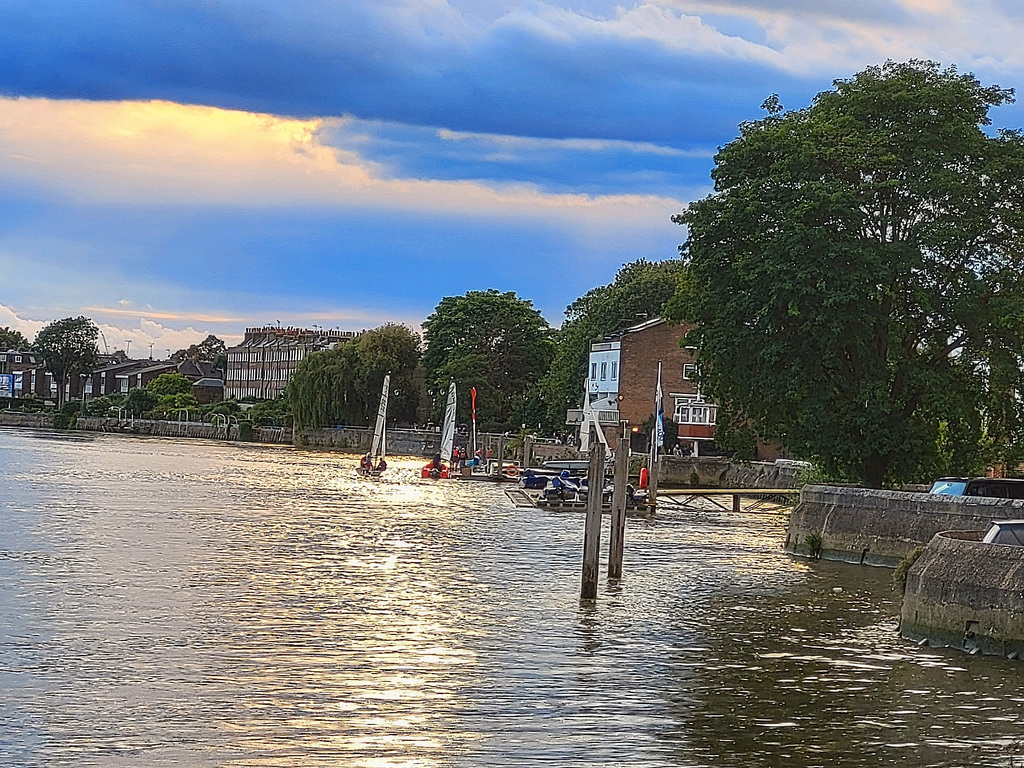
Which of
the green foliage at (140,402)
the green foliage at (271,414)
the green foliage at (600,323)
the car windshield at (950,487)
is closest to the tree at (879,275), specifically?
the car windshield at (950,487)

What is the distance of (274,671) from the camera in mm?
19766

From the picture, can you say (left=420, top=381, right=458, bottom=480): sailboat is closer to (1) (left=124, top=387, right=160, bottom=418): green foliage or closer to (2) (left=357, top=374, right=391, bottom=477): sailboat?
(2) (left=357, top=374, right=391, bottom=477): sailboat

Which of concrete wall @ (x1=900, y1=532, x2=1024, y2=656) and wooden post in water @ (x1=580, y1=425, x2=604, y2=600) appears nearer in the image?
concrete wall @ (x1=900, y1=532, x2=1024, y2=656)

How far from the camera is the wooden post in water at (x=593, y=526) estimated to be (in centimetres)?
2678

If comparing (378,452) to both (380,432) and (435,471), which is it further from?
(435,471)

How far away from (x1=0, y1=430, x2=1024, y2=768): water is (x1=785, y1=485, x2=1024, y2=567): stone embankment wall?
2.89 feet

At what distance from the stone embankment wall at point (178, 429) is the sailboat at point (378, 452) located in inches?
2369

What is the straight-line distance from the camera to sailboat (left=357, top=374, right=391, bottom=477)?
268ft

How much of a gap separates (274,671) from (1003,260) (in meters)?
31.8

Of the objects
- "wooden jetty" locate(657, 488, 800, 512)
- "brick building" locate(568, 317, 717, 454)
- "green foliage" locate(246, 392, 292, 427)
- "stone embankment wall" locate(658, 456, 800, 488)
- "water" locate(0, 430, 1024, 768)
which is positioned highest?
"brick building" locate(568, 317, 717, 454)

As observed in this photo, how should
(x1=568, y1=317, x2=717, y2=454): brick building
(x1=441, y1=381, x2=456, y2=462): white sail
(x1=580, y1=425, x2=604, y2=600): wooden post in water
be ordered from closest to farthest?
(x1=580, y1=425, x2=604, y2=600): wooden post in water → (x1=441, y1=381, x2=456, y2=462): white sail → (x1=568, y1=317, x2=717, y2=454): brick building

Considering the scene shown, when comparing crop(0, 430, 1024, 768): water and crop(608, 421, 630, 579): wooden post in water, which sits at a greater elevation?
crop(608, 421, 630, 579): wooden post in water

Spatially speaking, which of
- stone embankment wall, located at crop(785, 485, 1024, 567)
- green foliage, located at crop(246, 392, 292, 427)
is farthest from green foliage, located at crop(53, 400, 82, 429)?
stone embankment wall, located at crop(785, 485, 1024, 567)

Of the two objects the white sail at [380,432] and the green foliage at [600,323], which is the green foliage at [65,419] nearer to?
the green foliage at [600,323]
